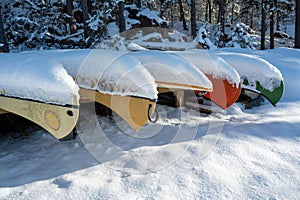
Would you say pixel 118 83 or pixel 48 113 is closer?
pixel 48 113

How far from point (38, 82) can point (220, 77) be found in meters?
2.51

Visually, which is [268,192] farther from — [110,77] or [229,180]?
[110,77]

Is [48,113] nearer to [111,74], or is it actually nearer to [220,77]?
[111,74]

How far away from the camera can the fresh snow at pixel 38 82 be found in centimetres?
258

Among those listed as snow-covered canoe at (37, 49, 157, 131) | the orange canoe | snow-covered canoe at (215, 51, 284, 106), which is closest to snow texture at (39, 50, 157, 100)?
snow-covered canoe at (37, 49, 157, 131)

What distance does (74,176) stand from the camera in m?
2.43

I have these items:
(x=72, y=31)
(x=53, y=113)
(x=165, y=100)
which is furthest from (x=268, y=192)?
(x=72, y=31)

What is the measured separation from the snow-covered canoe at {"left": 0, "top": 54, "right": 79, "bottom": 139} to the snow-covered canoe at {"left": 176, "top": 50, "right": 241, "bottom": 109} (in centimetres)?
203

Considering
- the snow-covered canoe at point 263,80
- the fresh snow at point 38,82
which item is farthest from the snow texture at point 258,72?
the fresh snow at point 38,82

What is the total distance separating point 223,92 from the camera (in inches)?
155

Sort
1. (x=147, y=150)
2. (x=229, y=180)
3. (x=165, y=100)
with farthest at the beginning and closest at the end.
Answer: (x=165, y=100)
(x=147, y=150)
(x=229, y=180)

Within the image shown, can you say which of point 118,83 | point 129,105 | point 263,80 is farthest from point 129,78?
point 263,80

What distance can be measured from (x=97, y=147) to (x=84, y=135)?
1.49 feet

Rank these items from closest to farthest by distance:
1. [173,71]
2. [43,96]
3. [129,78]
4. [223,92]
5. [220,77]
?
[43,96] → [129,78] → [173,71] → [220,77] → [223,92]
